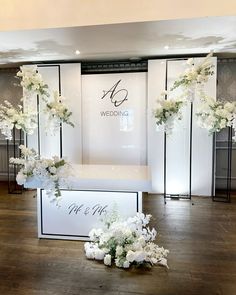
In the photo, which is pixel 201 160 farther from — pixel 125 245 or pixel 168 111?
pixel 125 245

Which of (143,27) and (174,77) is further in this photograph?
(174,77)

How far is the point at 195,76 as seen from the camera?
4.70 metres

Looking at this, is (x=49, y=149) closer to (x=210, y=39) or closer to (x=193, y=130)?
(x=193, y=130)

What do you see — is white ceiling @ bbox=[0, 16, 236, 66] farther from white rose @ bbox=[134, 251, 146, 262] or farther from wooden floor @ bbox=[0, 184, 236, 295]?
wooden floor @ bbox=[0, 184, 236, 295]

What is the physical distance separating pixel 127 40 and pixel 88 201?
2414 mm

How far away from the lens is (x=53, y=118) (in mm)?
5629

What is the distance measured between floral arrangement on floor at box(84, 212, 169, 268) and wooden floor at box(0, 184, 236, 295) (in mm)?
95

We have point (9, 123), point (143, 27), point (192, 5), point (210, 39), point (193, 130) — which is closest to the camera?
point (192, 5)

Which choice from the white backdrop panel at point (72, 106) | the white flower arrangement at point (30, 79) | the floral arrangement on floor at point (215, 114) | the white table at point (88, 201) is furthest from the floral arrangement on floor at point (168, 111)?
the white flower arrangement at point (30, 79)

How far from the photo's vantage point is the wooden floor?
2762 millimetres

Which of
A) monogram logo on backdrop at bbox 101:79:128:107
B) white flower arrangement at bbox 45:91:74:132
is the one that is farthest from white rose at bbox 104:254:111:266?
monogram logo on backdrop at bbox 101:79:128:107

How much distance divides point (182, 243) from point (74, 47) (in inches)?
137

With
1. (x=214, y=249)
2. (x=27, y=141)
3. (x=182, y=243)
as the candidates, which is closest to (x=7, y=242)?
(x=182, y=243)

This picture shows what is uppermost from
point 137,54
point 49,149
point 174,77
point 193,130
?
point 137,54
